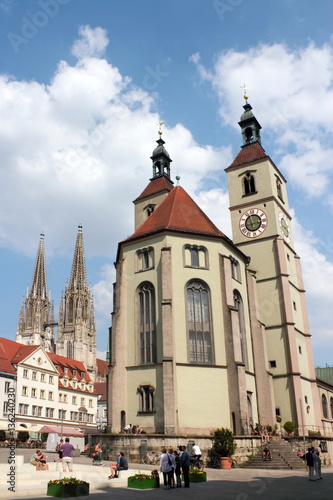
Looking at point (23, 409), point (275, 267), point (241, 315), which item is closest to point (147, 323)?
point (241, 315)

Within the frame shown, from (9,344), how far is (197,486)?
1985 inches

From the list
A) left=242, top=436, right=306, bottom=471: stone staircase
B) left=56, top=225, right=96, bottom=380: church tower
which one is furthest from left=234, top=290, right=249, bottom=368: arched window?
left=56, top=225, right=96, bottom=380: church tower

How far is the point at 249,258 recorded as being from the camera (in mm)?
39688

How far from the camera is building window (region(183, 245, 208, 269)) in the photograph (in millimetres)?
32781

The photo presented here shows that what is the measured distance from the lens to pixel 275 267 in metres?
40.4

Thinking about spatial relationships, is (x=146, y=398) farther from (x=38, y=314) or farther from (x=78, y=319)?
(x=38, y=314)

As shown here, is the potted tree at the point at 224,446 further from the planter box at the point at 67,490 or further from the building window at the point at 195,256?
the planter box at the point at 67,490

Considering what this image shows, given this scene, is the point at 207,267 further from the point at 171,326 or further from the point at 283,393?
the point at 283,393

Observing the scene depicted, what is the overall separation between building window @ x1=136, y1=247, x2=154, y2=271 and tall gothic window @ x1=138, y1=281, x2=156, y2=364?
129cm

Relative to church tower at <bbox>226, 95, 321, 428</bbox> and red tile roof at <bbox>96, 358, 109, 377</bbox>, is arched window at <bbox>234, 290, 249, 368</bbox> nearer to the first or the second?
church tower at <bbox>226, 95, 321, 428</bbox>

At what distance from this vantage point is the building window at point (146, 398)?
96.5ft

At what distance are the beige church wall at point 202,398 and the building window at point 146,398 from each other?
6.66ft

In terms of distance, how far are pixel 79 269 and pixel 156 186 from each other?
268 ft

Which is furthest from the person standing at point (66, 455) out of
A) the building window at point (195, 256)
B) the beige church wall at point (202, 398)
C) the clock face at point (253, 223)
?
the clock face at point (253, 223)
